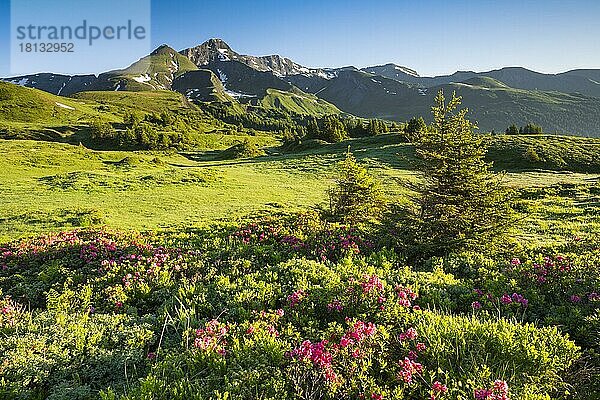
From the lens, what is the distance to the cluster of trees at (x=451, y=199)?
10.1 m

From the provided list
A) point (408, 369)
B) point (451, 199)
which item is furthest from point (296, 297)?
point (451, 199)

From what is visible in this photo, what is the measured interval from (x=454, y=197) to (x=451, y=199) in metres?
0.12

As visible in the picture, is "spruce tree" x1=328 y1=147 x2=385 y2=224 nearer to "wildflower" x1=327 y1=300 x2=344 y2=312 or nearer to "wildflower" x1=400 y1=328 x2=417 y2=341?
"wildflower" x1=327 y1=300 x2=344 y2=312

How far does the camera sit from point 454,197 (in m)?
10.6

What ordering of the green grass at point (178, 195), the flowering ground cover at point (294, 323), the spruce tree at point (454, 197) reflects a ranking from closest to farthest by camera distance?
the flowering ground cover at point (294, 323), the spruce tree at point (454, 197), the green grass at point (178, 195)

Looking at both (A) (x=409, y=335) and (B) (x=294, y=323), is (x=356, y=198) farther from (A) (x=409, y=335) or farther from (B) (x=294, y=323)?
(A) (x=409, y=335)

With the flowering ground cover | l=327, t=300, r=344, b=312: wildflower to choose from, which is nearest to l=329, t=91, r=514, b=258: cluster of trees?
the flowering ground cover

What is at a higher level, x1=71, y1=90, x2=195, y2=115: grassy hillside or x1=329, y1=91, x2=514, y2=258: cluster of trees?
x1=71, y1=90, x2=195, y2=115: grassy hillside

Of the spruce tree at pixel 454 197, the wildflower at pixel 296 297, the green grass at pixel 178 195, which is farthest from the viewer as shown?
the green grass at pixel 178 195

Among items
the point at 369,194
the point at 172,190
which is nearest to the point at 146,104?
the point at 172,190

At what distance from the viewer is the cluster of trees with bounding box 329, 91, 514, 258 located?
10.1 metres

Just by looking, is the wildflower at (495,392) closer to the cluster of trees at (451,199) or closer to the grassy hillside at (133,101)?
the cluster of trees at (451,199)

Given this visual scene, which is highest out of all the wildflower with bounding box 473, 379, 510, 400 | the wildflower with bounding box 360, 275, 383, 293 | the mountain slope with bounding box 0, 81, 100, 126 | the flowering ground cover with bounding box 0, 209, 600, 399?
the mountain slope with bounding box 0, 81, 100, 126

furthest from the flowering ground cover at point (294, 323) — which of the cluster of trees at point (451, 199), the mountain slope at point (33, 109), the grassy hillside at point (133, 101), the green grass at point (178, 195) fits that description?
the grassy hillside at point (133, 101)
